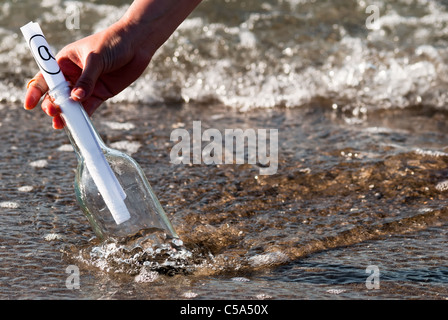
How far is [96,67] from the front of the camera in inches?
89.9

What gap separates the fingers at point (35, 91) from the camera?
2205 mm

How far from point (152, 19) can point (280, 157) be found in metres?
1.41

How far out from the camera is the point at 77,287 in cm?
227

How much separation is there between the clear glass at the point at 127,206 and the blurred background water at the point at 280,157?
0.08 metres

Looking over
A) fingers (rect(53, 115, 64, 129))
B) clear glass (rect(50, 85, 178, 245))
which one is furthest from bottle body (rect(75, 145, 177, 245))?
fingers (rect(53, 115, 64, 129))

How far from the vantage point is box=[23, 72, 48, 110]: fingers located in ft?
7.23

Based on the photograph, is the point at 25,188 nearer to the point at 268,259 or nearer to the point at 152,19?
the point at 152,19

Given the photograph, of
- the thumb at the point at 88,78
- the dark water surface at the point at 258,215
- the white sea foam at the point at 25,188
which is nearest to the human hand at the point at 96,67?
the thumb at the point at 88,78

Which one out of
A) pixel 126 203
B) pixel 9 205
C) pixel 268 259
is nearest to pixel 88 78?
pixel 126 203

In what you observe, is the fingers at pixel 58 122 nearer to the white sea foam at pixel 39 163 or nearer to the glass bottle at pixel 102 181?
the glass bottle at pixel 102 181

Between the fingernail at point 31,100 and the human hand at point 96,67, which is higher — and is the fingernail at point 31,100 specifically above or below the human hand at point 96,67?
below
